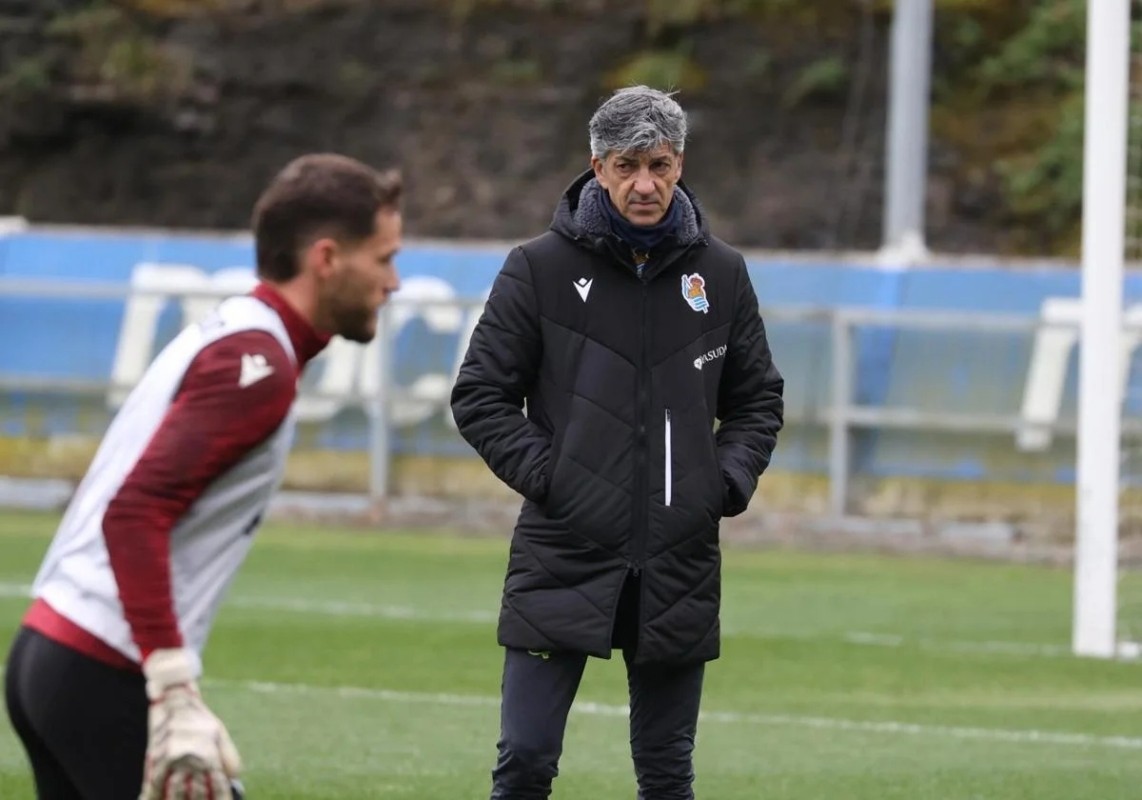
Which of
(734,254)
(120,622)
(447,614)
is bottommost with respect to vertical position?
(447,614)

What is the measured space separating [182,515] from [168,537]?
0.21ft

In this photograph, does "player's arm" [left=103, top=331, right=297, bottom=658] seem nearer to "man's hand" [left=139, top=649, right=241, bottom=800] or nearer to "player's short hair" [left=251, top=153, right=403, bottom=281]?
"man's hand" [left=139, top=649, right=241, bottom=800]

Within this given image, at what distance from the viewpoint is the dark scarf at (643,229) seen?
6.04m

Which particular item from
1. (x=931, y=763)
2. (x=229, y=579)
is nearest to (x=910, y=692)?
(x=931, y=763)

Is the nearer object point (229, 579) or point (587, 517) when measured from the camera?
point (229, 579)

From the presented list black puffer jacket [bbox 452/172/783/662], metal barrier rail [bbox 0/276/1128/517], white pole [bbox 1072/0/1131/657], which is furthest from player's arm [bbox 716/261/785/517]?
metal barrier rail [bbox 0/276/1128/517]

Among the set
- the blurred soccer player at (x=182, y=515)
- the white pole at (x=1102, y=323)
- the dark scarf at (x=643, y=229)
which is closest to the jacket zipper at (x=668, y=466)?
the dark scarf at (x=643, y=229)

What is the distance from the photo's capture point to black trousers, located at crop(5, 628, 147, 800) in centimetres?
443

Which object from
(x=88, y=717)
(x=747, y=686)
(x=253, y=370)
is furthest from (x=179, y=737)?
(x=747, y=686)

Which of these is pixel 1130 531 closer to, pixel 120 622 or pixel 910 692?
pixel 910 692

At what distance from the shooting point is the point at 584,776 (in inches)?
340

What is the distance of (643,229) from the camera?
19.8ft

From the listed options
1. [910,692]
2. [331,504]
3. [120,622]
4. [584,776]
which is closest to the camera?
[120,622]

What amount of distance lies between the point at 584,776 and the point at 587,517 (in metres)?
2.78
